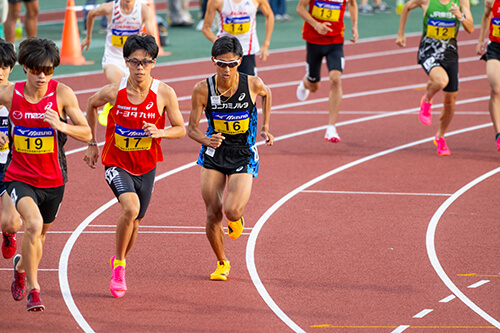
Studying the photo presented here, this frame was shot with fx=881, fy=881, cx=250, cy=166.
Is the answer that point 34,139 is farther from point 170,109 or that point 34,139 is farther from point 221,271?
point 221,271

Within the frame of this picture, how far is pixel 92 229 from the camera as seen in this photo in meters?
7.84

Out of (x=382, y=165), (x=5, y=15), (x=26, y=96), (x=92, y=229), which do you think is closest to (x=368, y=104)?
(x=382, y=165)

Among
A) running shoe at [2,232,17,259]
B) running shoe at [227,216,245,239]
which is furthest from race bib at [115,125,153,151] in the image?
running shoe at [2,232,17,259]

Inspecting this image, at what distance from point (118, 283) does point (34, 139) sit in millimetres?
1187

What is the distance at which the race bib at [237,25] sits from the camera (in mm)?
10781

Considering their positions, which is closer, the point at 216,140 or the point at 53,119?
the point at 53,119

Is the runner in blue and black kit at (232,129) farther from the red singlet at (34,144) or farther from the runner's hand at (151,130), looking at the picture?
the red singlet at (34,144)

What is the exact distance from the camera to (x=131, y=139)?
6195 mm

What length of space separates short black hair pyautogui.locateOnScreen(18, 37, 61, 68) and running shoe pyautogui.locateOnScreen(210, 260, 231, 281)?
2.00m

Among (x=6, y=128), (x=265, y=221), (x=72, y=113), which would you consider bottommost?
(x=265, y=221)

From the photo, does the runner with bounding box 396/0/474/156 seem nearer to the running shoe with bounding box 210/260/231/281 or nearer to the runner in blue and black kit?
the runner in blue and black kit

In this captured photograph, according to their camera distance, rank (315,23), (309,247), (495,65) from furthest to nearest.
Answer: (315,23) → (495,65) → (309,247)

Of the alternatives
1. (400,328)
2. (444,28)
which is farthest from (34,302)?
(444,28)

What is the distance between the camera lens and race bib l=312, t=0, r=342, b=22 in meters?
11.2
